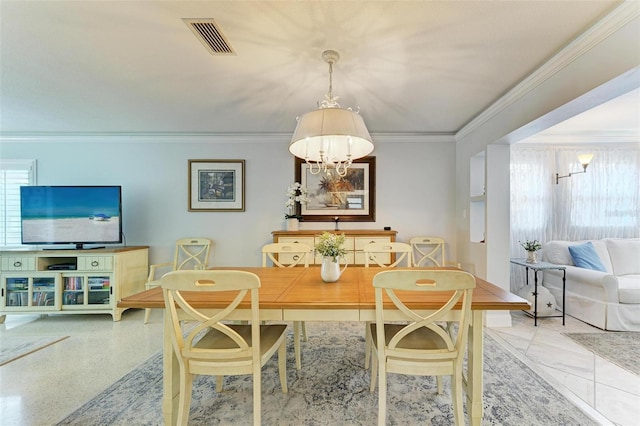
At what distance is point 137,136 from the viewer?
3980mm

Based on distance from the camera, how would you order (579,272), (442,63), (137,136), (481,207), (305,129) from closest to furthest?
(305,129) < (442,63) < (579,272) < (481,207) < (137,136)

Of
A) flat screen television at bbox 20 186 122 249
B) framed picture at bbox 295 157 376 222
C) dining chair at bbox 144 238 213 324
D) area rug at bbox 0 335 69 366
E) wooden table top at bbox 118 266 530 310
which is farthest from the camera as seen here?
framed picture at bbox 295 157 376 222

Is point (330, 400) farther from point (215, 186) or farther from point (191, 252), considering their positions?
point (215, 186)

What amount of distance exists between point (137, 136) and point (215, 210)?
60.9 inches

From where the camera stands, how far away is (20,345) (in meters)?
2.69

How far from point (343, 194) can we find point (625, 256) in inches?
140

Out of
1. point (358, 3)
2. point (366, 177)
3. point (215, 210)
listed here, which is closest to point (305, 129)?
point (358, 3)

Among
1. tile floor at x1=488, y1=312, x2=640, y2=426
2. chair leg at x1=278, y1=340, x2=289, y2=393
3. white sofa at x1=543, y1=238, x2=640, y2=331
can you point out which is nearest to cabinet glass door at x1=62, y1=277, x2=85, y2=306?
chair leg at x1=278, y1=340, x2=289, y2=393

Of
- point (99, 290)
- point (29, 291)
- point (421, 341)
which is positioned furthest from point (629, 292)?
point (29, 291)

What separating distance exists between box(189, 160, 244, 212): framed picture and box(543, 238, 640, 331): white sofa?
4.31 m

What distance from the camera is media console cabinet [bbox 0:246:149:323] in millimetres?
3279

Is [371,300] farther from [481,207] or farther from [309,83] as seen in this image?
[481,207]

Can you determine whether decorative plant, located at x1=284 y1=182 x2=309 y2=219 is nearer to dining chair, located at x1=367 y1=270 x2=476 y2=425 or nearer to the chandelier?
the chandelier

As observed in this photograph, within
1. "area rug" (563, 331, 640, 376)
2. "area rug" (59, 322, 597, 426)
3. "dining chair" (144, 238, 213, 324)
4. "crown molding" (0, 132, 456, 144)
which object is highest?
"crown molding" (0, 132, 456, 144)
